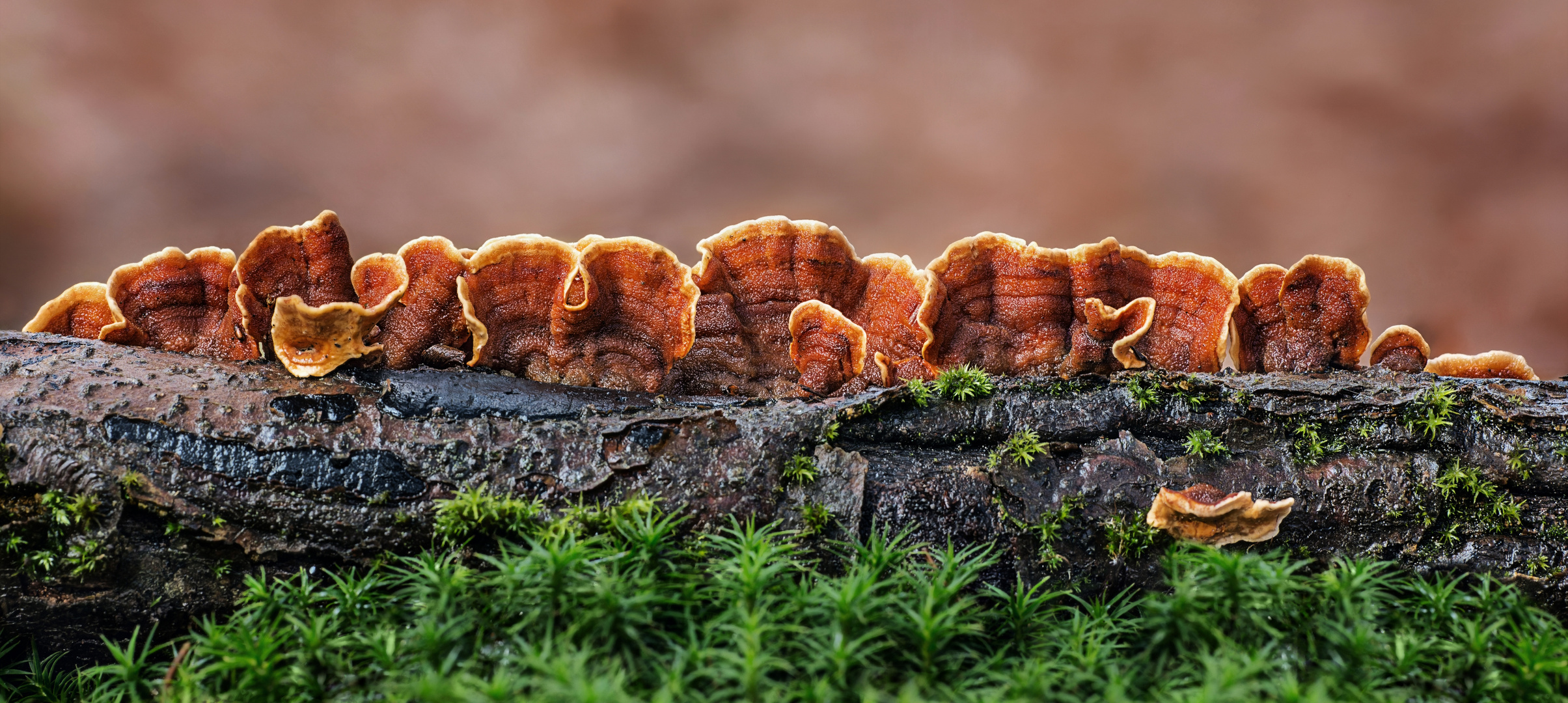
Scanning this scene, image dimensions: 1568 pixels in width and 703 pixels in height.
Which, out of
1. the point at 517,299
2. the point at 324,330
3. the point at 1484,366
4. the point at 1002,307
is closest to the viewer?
the point at 324,330

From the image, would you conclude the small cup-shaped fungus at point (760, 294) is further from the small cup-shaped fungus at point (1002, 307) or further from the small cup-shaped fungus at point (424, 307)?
the small cup-shaped fungus at point (424, 307)

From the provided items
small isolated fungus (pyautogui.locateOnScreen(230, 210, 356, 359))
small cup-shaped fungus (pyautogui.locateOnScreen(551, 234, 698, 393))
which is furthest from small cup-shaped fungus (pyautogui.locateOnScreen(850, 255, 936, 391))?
small isolated fungus (pyautogui.locateOnScreen(230, 210, 356, 359))

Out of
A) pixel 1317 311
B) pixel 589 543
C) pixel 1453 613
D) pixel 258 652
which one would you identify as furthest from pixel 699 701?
pixel 1317 311

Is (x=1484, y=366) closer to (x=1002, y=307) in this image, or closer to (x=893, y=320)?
(x=1002, y=307)

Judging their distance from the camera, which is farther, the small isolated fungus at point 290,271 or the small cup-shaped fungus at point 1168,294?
the small cup-shaped fungus at point 1168,294

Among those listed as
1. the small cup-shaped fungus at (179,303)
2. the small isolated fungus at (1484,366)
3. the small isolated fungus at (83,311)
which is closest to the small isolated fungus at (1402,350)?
the small isolated fungus at (1484,366)

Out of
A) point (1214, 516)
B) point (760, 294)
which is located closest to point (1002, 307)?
point (760, 294)
